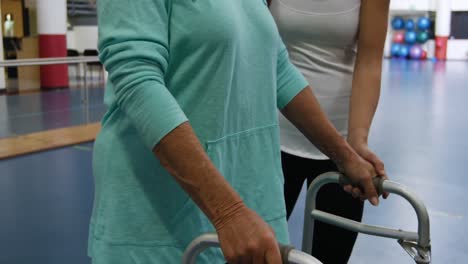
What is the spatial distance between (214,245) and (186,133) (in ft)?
0.57

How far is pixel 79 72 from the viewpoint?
1332 centimetres

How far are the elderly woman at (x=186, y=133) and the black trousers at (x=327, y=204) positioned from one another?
577 mm

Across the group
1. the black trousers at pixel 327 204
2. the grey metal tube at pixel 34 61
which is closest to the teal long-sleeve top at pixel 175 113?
the black trousers at pixel 327 204

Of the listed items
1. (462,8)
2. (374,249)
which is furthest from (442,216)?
(462,8)

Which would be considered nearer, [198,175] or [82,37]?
[198,175]

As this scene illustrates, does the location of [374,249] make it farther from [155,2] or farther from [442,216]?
[155,2]

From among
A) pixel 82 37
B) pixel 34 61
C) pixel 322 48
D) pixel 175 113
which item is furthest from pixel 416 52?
pixel 175 113

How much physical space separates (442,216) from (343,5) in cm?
251

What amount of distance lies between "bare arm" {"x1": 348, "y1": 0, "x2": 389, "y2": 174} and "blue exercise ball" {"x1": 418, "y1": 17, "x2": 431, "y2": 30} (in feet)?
59.8

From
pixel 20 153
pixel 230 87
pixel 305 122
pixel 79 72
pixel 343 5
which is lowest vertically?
pixel 79 72

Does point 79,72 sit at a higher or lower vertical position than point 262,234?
lower

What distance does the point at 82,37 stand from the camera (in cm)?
1594

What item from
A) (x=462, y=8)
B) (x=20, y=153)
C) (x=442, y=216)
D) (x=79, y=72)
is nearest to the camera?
(x=442, y=216)

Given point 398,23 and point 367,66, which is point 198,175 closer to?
point 367,66
